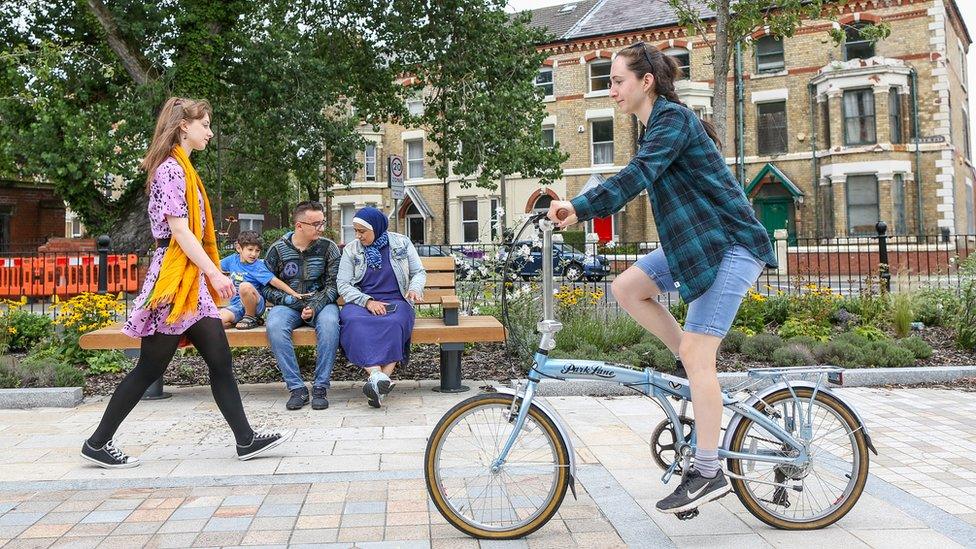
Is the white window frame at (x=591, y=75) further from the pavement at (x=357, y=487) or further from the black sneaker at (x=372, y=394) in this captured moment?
the black sneaker at (x=372, y=394)

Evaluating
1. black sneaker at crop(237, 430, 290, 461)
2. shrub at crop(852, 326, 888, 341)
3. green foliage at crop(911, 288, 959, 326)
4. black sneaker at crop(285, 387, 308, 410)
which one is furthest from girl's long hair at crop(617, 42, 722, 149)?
green foliage at crop(911, 288, 959, 326)

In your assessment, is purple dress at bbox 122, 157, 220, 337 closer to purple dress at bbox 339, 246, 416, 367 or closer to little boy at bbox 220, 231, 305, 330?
purple dress at bbox 339, 246, 416, 367

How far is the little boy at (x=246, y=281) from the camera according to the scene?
271 inches

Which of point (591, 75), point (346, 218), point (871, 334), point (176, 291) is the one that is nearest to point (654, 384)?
point (176, 291)

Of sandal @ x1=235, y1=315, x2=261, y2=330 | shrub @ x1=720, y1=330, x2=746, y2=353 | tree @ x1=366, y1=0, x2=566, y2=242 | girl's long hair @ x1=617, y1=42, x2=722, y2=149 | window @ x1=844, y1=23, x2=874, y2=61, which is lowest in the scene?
shrub @ x1=720, y1=330, x2=746, y2=353

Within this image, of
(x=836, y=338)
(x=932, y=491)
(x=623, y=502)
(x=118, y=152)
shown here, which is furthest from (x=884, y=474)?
(x=118, y=152)

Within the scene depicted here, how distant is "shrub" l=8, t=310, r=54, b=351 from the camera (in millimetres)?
8477

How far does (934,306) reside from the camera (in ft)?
31.9

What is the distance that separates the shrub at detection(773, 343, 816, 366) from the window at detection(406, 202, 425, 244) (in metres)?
32.0

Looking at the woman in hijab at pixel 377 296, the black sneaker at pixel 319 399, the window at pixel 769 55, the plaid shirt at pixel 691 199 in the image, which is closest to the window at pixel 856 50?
the window at pixel 769 55

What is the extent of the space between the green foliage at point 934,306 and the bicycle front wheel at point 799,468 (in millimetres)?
6574

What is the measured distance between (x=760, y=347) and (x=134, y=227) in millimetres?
16308

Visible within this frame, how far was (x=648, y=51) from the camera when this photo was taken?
3547 millimetres

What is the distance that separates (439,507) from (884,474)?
2.69m
